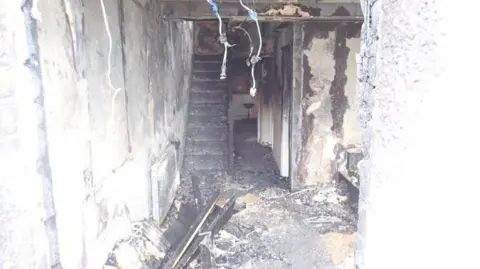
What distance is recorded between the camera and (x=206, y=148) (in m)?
5.55

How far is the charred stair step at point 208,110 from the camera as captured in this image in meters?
6.00

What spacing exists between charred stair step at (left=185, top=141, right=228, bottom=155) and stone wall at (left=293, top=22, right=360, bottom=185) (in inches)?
57.5

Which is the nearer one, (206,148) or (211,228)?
(211,228)

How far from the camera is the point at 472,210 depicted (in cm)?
79

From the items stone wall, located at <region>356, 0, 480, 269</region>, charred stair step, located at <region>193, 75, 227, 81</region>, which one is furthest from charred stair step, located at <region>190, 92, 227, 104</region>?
stone wall, located at <region>356, 0, 480, 269</region>

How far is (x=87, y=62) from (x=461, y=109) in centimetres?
150

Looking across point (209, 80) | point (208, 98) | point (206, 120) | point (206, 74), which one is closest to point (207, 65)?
point (206, 74)

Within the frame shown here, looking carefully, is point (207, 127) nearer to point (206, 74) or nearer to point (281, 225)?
point (206, 74)

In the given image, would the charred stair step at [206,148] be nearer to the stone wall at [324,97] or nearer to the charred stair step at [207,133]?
the charred stair step at [207,133]

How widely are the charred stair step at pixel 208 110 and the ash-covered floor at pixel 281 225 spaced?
3.64 feet

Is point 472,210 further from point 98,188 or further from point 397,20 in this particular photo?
point 98,188

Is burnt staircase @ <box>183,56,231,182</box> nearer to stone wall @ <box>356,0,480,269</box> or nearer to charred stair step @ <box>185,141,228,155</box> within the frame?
charred stair step @ <box>185,141,228,155</box>

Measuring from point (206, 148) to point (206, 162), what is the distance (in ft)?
0.78

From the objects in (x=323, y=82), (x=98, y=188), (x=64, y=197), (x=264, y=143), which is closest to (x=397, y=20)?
(x=64, y=197)
